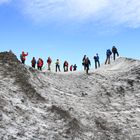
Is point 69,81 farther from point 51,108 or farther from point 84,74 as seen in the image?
point 51,108

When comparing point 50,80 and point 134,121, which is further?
point 50,80

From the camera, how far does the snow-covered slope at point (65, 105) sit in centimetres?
2189

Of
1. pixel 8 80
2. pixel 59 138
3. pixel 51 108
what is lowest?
pixel 59 138

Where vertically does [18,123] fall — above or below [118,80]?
below

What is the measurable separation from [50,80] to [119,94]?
22.5 ft

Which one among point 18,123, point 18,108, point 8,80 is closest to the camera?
point 18,123

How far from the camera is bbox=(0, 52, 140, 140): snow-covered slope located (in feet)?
71.8

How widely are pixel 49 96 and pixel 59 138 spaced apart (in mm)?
6258

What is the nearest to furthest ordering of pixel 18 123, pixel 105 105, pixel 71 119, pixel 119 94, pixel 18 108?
1. pixel 18 123
2. pixel 18 108
3. pixel 71 119
4. pixel 105 105
5. pixel 119 94

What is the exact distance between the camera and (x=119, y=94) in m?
32.8

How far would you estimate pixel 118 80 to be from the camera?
35.9 metres

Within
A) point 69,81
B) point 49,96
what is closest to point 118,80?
point 69,81

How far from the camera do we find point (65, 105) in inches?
1057

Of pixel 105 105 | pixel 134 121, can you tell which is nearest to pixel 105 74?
pixel 105 105
